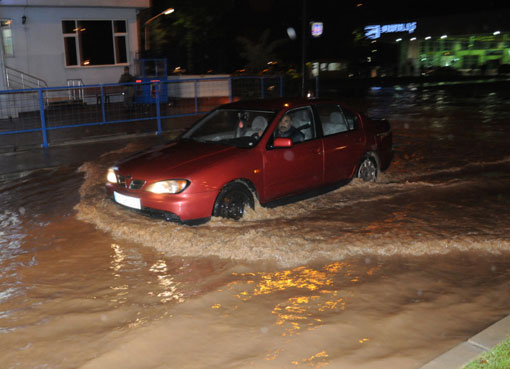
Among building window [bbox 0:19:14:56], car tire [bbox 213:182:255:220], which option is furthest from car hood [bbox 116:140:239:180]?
building window [bbox 0:19:14:56]

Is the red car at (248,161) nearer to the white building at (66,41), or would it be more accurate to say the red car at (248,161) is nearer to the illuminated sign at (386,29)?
the white building at (66,41)

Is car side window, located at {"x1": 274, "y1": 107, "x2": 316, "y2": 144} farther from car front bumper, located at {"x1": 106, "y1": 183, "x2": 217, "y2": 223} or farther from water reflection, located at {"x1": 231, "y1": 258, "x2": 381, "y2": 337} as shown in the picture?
water reflection, located at {"x1": 231, "y1": 258, "x2": 381, "y2": 337}

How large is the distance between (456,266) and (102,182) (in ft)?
19.7

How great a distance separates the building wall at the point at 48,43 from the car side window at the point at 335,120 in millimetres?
16334

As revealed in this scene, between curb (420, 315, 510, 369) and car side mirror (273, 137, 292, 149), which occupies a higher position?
car side mirror (273, 137, 292, 149)

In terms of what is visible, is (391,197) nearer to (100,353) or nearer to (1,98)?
(100,353)

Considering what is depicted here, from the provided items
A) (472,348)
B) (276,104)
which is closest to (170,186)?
(276,104)

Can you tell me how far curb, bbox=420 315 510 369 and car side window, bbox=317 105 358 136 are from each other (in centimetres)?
444

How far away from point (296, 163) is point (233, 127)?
42.4 inches

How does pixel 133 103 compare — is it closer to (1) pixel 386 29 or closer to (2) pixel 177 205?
(2) pixel 177 205

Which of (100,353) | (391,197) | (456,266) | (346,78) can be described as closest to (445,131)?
(391,197)

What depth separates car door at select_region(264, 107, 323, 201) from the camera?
7.18 m

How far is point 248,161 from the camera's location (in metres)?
6.88

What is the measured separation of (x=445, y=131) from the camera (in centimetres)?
1575
